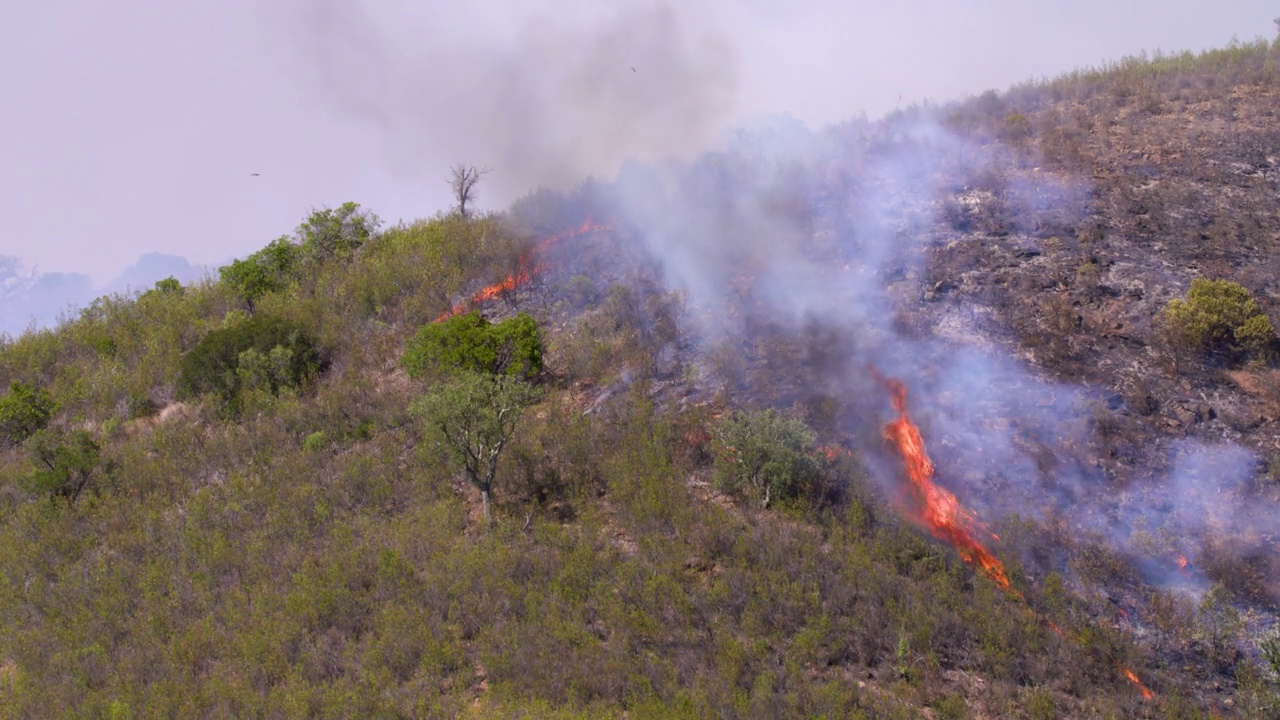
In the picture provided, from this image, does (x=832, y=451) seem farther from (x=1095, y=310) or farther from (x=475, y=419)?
(x=1095, y=310)

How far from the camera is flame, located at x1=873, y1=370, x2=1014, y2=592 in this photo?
12.9 m

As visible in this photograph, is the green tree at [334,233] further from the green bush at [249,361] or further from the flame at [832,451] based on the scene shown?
the flame at [832,451]

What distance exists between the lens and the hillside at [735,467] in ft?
37.3

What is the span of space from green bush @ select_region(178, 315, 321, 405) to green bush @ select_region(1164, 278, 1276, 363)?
23561 millimetres

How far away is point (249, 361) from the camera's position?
22625 millimetres

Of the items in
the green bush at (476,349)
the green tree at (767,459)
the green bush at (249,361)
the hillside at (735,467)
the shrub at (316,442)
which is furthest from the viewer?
the green bush at (249,361)

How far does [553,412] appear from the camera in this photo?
18359 mm

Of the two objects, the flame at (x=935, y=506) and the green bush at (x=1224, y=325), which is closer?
the flame at (x=935, y=506)

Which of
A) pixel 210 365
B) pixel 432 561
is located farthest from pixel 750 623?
pixel 210 365

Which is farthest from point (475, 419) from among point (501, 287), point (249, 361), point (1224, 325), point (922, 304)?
point (1224, 325)

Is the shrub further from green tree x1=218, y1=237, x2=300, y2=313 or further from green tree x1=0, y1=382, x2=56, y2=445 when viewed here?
green tree x1=218, y1=237, x2=300, y2=313

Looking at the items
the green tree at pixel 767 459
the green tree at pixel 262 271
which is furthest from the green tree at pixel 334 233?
the green tree at pixel 767 459

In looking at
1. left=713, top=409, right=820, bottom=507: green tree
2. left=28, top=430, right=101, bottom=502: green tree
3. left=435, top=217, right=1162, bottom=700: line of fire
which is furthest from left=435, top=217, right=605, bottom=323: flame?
left=435, top=217, right=1162, bottom=700: line of fire

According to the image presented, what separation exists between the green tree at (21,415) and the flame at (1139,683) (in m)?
29.3
